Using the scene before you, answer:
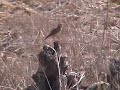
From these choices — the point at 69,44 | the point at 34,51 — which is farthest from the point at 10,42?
the point at 69,44

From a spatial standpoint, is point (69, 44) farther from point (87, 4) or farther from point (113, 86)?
point (87, 4)

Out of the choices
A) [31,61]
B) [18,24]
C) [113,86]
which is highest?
[113,86]

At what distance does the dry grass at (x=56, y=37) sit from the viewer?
205 cm

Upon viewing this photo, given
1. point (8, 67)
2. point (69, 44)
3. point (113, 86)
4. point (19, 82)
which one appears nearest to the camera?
point (113, 86)

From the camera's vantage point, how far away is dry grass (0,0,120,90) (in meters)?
2.05

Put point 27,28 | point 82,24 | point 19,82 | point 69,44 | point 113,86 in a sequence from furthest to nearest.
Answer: point 27,28
point 82,24
point 69,44
point 19,82
point 113,86

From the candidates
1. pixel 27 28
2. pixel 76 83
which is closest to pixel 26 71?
pixel 76 83

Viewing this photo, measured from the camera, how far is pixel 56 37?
2568 millimetres

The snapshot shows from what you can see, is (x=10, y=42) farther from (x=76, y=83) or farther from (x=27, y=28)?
(x=76, y=83)

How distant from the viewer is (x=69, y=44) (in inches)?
93.3

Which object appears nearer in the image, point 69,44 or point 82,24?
point 69,44

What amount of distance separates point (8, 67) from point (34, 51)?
0.35m

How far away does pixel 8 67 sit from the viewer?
7.29ft

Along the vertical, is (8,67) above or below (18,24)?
above
